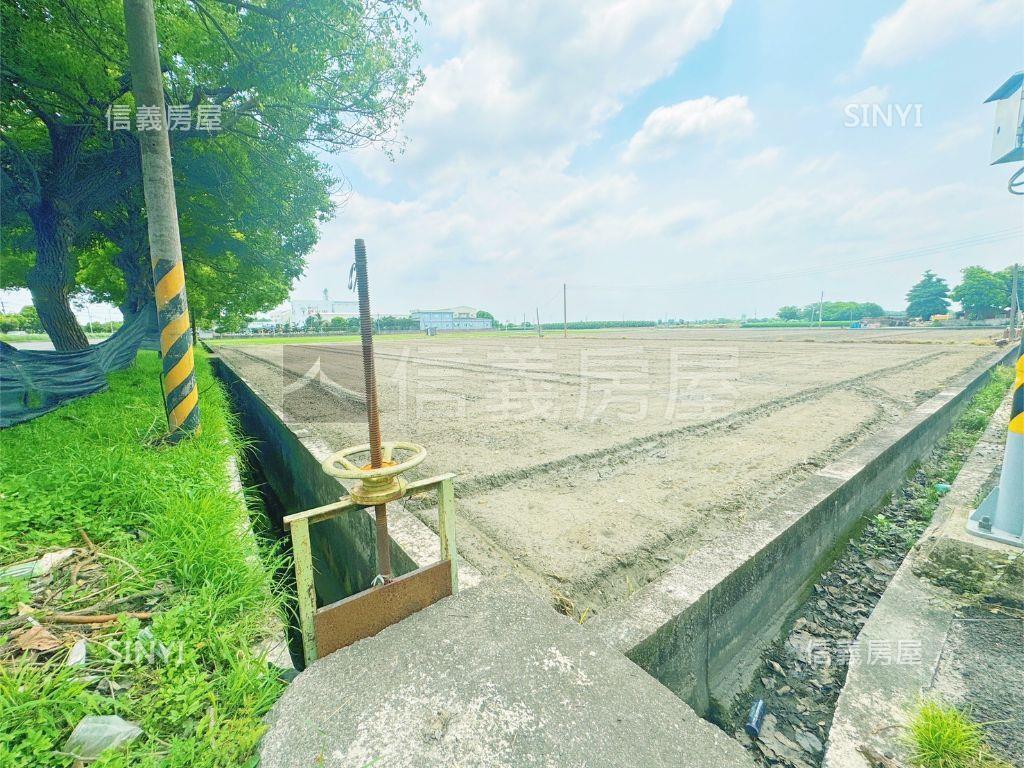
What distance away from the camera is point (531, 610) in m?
1.78

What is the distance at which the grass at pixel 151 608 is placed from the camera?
1229 mm

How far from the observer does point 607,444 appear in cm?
526

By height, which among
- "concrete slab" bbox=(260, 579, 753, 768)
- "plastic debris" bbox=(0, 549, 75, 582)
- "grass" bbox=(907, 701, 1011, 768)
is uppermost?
"plastic debris" bbox=(0, 549, 75, 582)

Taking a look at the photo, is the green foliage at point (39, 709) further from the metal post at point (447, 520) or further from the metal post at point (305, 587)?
the metal post at point (447, 520)

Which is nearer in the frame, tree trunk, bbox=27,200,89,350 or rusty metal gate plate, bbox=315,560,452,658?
rusty metal gate plate, bbox=315,560,452,658

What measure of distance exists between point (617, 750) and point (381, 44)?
31.6ft

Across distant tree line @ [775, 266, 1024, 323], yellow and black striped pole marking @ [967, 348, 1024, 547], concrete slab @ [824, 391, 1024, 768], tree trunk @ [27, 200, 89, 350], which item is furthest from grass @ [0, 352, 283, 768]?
distant tree line @ [775, 266, 1024, 323]

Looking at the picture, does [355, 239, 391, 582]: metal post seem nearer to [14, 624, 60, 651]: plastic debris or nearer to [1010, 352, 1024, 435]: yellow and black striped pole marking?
[14, 624, 60, 651]: plastic debris

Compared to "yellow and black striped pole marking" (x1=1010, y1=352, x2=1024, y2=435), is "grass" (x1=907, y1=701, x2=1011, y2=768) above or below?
below

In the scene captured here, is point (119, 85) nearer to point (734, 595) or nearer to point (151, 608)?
point (151, 608)

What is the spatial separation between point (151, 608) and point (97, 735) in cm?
72

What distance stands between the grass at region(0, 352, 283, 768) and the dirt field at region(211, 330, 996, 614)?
145 centimetres

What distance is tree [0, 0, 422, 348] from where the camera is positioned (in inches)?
215

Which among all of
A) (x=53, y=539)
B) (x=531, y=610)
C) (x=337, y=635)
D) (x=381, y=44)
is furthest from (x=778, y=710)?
(x=381, y=44)
